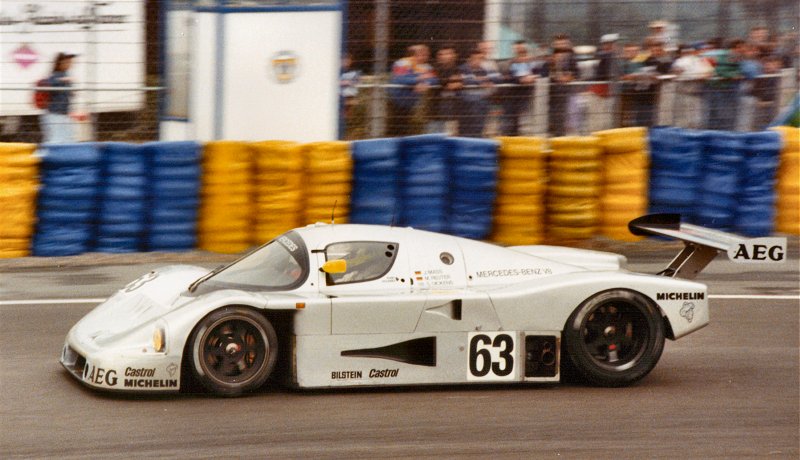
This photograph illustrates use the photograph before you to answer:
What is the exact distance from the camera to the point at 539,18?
11.4 metres

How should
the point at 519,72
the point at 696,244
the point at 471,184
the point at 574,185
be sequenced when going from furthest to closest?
1. the point at 519,72
2. the point at 574,185
3. the point at 471,184
4. the point at 696,244

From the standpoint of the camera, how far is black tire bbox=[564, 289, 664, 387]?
670 cm

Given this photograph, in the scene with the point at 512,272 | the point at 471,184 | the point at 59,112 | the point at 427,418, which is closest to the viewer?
the point at 427,418

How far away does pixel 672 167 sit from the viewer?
11.0m

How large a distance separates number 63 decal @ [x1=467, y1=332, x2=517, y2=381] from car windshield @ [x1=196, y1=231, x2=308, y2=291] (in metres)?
1.10

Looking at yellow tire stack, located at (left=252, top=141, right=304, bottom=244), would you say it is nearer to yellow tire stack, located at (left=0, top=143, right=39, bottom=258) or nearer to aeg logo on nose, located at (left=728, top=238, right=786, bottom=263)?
yellow tire stack, located at (left=0, top=143, right=39, bottom=258)

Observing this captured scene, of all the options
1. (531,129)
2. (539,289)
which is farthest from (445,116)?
(539,289)

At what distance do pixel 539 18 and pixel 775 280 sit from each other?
3.55 m

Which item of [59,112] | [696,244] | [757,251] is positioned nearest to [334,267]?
[696,244]

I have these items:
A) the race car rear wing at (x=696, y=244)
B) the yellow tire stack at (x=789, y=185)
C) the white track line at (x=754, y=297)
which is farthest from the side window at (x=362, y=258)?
the yellow tire stack at (x=789, y=185)

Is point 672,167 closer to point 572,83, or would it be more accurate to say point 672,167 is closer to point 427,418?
point 572,83

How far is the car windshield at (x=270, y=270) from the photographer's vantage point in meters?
6.50

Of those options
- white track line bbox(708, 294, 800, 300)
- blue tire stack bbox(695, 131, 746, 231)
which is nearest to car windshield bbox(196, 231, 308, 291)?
white track line bbox(708, 294, 800, 300)

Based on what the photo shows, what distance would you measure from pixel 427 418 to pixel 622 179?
17.9 ft
